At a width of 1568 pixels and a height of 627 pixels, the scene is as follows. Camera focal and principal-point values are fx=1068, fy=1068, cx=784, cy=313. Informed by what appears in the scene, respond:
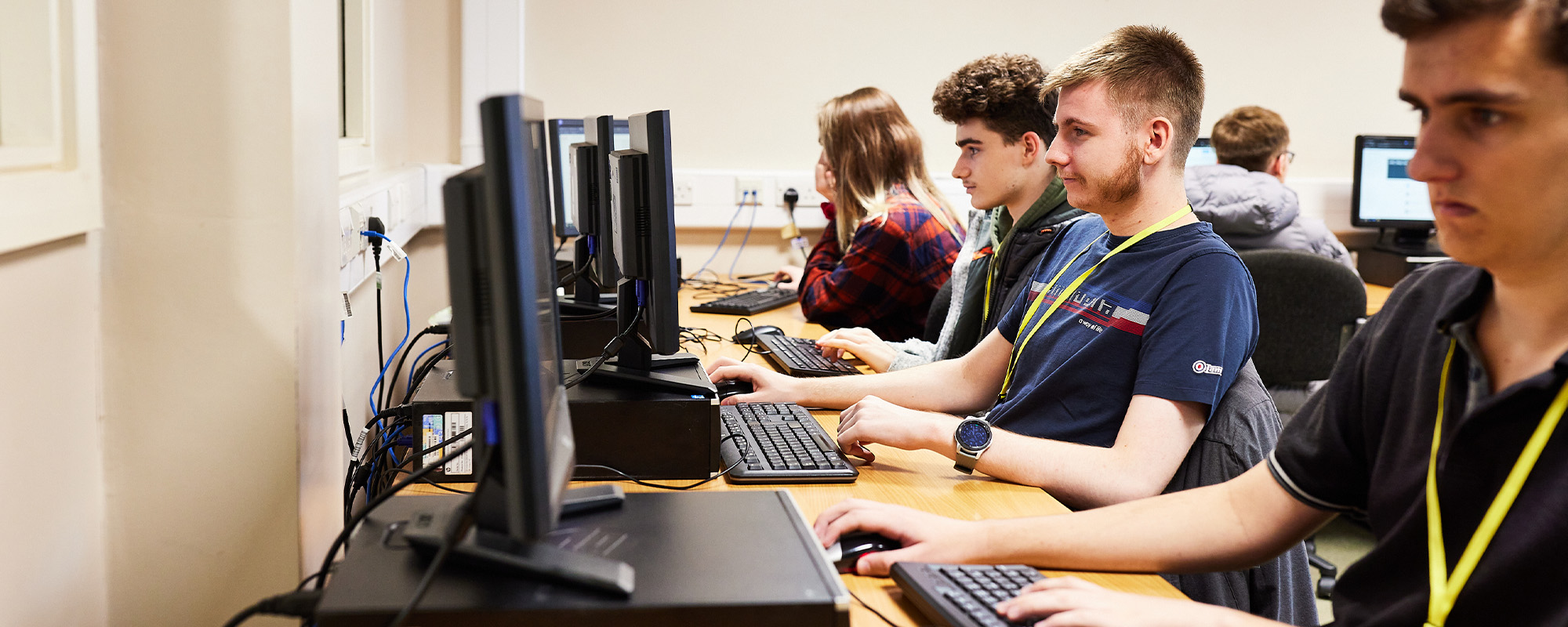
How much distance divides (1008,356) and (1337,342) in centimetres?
151

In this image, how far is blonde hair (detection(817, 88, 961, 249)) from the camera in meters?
2.93

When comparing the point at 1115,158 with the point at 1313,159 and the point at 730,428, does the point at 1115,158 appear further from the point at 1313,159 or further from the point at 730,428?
the point at 1313,159

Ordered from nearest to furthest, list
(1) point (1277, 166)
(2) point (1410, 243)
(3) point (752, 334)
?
(3) point (752, 334) → (1) point (1277, 166) → (2) point (1410, 243)

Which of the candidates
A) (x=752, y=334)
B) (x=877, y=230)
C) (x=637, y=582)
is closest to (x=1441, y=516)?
(x=637, y=582)

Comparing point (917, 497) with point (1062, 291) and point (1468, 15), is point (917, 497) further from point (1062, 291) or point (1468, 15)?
point (1468, 15)

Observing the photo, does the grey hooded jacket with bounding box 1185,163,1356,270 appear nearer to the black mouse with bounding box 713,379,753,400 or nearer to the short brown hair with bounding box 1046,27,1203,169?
the short brown hair with bounding box 1046,27,1203,169

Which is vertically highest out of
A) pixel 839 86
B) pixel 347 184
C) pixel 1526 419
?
pixel 839 86

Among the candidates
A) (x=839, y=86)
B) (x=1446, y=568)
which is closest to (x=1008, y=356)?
(x=1446, y=568)

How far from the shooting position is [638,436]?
1271mm

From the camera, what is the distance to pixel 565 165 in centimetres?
305

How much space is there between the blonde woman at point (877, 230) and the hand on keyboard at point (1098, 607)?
71.4 inches

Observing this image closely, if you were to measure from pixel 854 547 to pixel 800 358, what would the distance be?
3.71ft

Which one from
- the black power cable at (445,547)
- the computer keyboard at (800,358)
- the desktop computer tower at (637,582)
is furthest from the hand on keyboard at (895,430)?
the black power cable at (445,547)

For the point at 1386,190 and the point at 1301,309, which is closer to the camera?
the point at 1301,309
